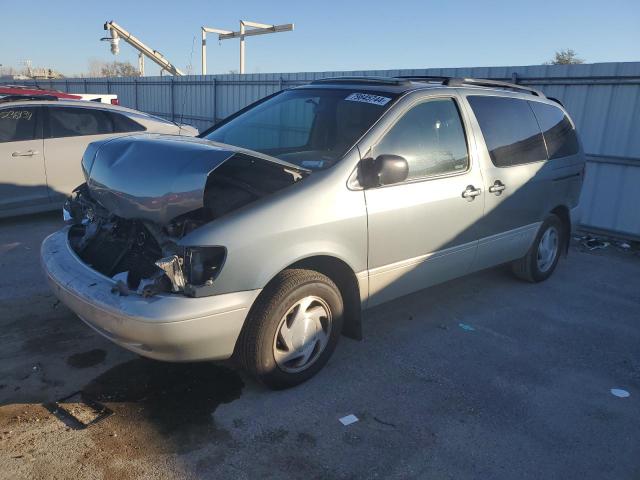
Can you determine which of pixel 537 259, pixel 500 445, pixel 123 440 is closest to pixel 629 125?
pixel 537 259

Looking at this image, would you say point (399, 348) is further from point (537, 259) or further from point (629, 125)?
point (629, 125)

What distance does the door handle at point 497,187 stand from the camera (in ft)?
14.6

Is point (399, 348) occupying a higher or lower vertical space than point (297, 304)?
lower

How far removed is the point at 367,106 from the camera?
12.7 ft

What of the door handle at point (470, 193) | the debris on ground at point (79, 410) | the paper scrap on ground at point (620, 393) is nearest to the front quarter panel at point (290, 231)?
the debris on ground at point (79, 410)

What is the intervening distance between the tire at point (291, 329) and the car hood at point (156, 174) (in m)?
0.66

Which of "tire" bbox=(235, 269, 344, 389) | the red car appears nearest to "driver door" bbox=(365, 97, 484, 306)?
"tire" bbox=(235, 269, 344, 389)

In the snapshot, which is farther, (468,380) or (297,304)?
(468,380)

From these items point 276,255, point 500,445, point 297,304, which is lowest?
point 500,445

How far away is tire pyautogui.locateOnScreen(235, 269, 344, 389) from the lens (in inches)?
122

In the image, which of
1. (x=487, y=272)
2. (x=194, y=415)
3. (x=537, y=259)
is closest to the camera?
(x=194, y=415)

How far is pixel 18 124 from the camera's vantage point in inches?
271

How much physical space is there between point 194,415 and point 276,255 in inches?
39.8

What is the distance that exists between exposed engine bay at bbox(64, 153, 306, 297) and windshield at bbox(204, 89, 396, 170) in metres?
0.42
